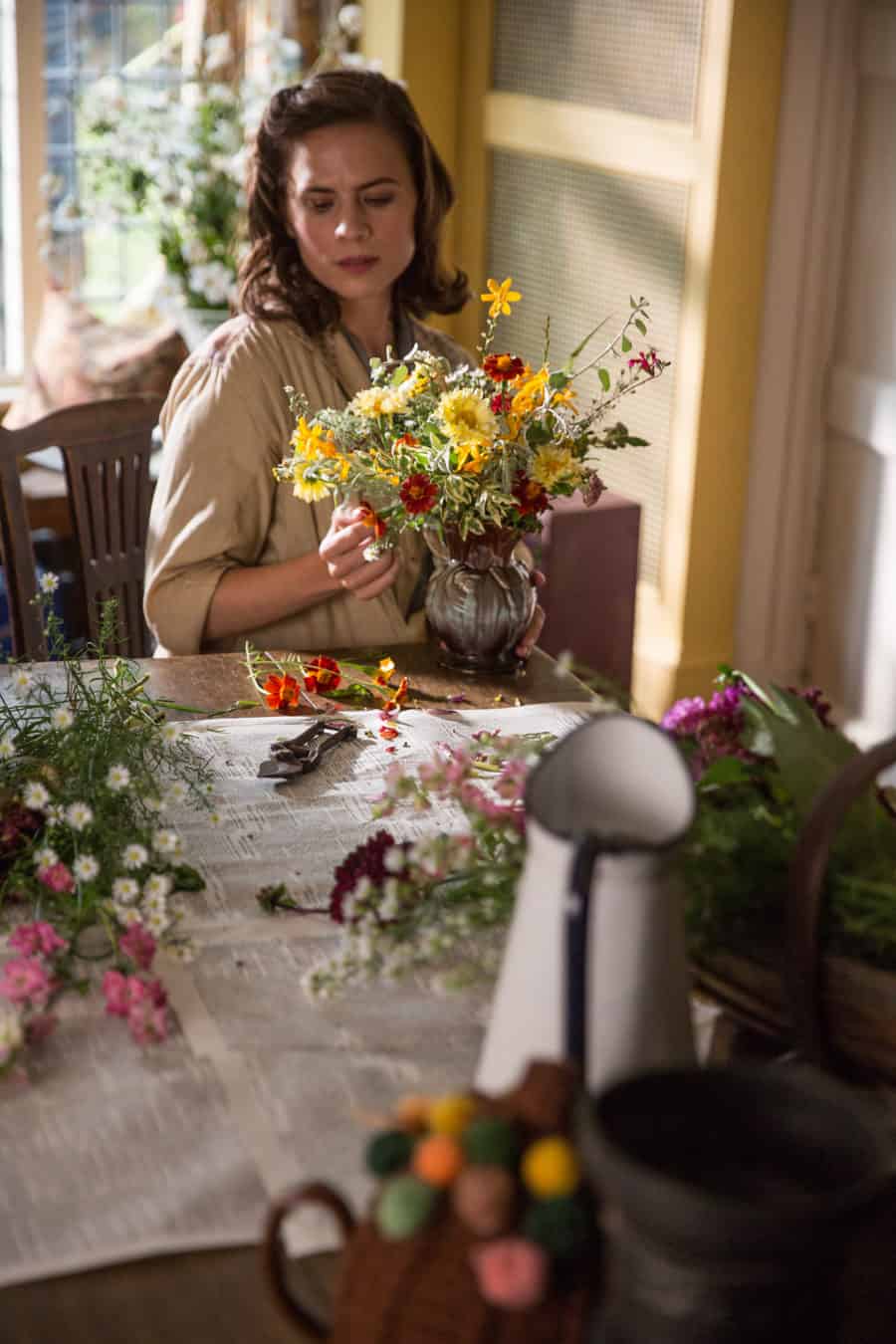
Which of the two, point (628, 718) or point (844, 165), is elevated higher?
point (844, 165)

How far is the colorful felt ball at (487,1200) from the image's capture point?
709mm

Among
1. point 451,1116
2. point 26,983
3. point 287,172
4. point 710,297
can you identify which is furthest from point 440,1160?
point 710,297

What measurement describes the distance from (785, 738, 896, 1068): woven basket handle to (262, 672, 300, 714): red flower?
33.2 inches

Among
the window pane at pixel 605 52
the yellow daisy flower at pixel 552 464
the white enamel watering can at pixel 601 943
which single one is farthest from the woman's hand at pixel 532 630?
the window pane at pixel 605 52

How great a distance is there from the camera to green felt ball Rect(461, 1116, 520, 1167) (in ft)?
2.37

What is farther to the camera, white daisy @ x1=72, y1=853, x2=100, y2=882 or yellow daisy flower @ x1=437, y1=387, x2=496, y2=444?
yellow daisy flower @ x1=437, y1=387, x2=496, y2=444

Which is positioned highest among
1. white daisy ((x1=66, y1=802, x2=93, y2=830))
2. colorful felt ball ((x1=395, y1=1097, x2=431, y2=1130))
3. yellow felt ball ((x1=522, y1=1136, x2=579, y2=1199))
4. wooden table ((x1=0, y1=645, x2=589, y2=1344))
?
yellow felt ball ((x1=522, y1=1136, x2=579, y2=1199))

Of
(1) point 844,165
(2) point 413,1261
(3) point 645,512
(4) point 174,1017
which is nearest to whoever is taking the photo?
(2) point 413,1261

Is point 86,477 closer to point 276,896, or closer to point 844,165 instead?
point 276,896

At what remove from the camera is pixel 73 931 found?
123 centimetres

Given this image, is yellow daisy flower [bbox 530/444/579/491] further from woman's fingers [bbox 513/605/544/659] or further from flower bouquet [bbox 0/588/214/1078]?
flower bouquet [bbox 0/588/214/1078]

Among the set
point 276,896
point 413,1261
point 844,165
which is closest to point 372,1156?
point 413,1261

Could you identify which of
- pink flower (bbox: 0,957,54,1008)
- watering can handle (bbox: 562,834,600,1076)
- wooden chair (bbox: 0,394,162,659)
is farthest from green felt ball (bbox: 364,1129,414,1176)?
wooden chair (bbox: 0,394,162,659)

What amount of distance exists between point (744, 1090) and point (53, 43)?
4.16m
